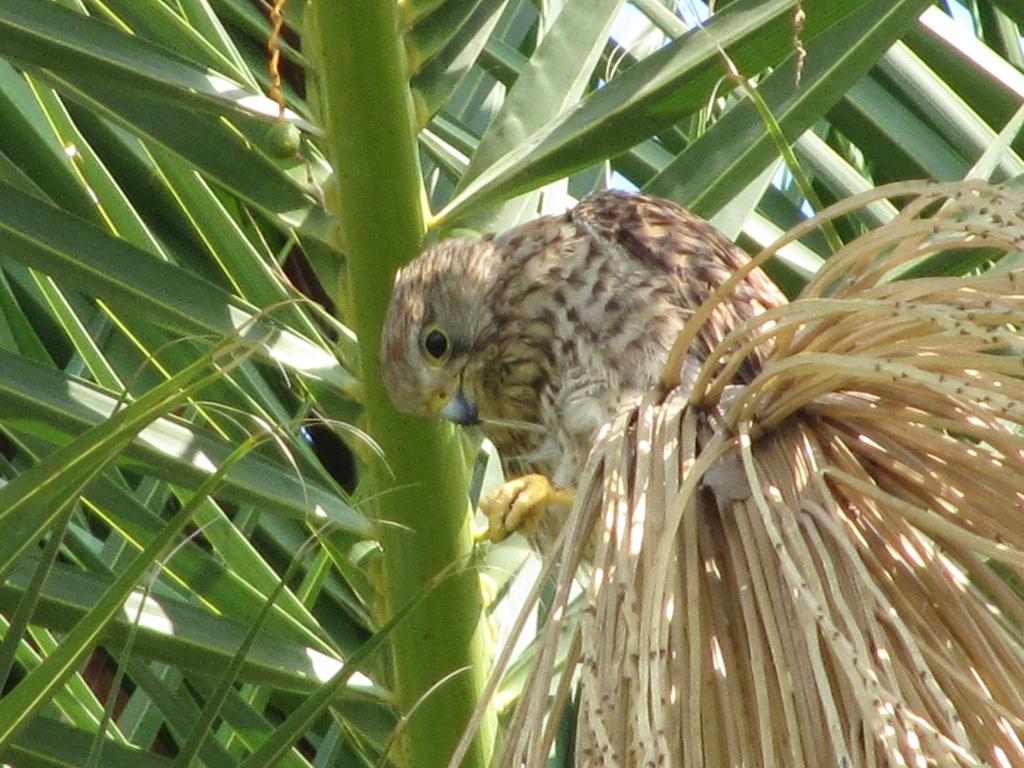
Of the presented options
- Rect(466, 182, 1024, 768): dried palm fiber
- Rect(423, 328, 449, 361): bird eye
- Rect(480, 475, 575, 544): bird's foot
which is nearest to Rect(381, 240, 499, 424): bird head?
Rect(423, 328, 449, 361): bird eye

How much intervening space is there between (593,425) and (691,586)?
89 centimetres

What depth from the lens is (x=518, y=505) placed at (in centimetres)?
210

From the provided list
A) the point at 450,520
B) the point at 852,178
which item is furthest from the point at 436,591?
the point at 852,178

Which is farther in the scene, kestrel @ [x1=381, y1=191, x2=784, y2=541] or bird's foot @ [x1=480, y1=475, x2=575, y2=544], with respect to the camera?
kestrel @ [x1=381, y1=191, x2=784, y2=541]

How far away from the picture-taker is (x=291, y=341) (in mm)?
2143

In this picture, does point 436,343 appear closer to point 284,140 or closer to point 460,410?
point 460,410

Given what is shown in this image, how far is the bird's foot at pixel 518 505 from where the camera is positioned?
2.09 metres

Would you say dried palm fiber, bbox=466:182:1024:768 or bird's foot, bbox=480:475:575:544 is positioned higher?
dried palm fiber, bbox=466:182:1024:768

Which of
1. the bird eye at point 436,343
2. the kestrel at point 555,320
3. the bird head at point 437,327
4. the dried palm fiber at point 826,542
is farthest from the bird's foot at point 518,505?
the bird eye at point 436,343

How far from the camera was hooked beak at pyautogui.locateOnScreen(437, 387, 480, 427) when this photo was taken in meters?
2.36

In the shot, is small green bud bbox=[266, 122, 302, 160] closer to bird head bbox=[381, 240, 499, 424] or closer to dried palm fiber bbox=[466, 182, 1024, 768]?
bird head bbox=[381, 240, 499, 424]

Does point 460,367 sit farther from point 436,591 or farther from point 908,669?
point 908,669

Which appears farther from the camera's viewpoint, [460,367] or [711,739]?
[460,367]

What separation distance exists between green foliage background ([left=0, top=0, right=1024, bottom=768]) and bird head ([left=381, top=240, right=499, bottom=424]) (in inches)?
1.8
